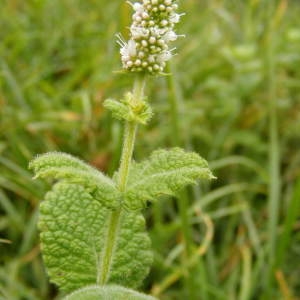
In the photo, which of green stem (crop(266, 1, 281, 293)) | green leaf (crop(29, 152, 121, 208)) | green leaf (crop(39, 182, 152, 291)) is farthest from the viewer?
green stem (crop(266, 1, 281, 293))

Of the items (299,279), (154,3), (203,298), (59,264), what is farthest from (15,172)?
(154,3)

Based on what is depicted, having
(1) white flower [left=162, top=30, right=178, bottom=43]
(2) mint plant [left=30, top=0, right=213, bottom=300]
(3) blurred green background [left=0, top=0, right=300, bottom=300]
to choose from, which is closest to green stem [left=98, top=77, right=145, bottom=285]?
(2) mint plant [left=30, top=0, right=213, bottom=300]

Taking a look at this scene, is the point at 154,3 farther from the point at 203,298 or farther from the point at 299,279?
the point at 299,279

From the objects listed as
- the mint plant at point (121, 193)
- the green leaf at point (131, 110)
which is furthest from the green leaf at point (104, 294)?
the green leaf at point (131, 110)

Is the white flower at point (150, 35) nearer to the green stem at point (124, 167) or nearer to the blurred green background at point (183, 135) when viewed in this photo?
the green stem at point (124, 167)

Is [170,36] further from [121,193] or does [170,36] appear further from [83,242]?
[83,242]

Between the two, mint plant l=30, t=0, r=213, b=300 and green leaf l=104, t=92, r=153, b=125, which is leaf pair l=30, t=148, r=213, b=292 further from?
green leaf l=104, t=92, r=153, b=125

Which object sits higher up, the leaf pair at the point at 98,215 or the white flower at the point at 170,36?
the white flower at the point at 170,36
